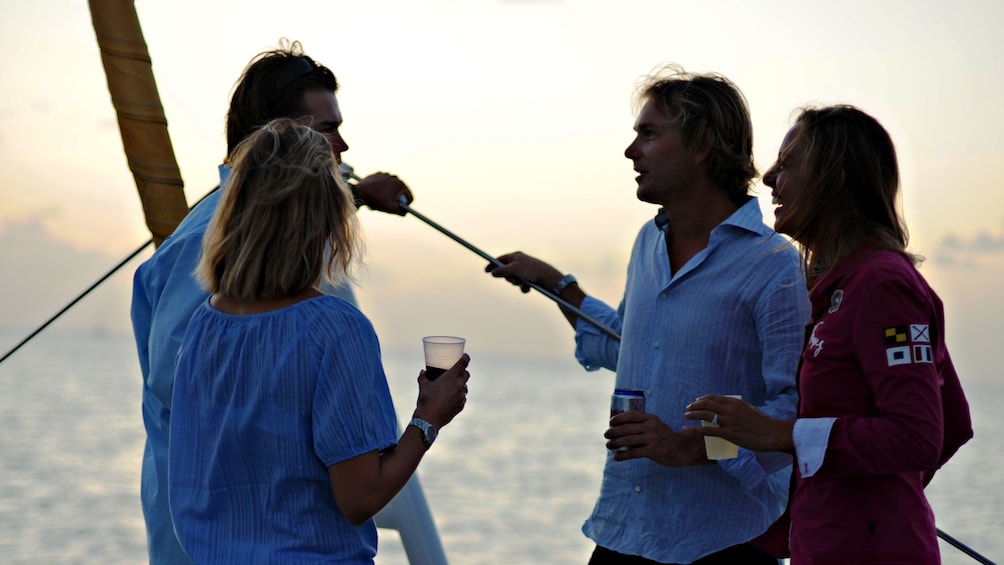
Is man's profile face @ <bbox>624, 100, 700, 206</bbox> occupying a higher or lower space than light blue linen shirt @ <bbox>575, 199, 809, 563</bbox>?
higher

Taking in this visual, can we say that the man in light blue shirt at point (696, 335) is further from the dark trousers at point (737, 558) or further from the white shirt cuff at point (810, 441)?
the white shirt cuff at point (810, 441)

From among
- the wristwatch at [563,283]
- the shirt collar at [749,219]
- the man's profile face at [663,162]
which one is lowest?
the wristwatch at [563,283]

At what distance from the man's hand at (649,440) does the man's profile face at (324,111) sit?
810 mm

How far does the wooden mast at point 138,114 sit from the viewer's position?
3.12 metres

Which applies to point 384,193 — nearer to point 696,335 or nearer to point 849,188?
point 696,335

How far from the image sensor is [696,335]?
2.62 meters

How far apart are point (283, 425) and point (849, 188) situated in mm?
1024

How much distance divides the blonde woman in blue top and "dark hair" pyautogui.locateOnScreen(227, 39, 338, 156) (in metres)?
0.71

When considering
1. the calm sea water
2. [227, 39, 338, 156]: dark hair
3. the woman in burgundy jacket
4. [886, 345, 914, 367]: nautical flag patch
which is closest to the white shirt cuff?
the woman in burgundy jacket

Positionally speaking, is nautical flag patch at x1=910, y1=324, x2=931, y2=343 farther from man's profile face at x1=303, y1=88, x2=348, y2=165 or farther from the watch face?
man's profile face at x1=303, y1=88, x2=348, y2=165

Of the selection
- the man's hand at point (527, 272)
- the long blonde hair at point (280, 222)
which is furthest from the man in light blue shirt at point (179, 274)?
the man's hand at point (527, 272)

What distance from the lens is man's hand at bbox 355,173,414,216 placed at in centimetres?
320

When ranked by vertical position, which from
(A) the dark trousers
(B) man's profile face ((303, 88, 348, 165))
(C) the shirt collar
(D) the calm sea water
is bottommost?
(D) the calm sea water

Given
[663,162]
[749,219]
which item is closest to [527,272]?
[663,162]
